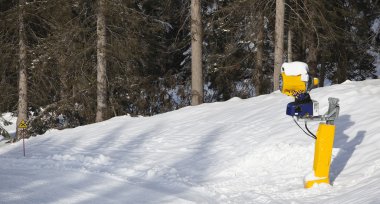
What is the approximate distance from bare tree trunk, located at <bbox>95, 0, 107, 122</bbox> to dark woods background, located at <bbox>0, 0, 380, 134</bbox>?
10.9 inches

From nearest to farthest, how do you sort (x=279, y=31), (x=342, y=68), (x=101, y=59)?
(x=279, y=31) → (x=101, y=59) → (x=342, y=68)

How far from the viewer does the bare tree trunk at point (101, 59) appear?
18.1 metres

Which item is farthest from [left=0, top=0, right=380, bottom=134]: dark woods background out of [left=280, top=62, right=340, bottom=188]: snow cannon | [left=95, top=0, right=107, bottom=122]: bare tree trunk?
[left=280, top=62, right=340, bottom=188]: snow cannon

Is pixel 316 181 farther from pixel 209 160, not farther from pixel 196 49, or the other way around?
pixel 196 49

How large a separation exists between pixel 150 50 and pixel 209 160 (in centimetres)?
1290

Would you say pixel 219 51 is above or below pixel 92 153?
above

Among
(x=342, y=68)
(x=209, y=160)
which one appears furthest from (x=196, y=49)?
(x=342, y=68)

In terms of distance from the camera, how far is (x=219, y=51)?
22625 millimetres

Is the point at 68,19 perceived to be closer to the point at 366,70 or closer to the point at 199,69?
the point at 199,69

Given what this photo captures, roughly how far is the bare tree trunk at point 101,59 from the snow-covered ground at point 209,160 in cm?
542

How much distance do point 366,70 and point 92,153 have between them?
57.9 ft

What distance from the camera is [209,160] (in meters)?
9.08

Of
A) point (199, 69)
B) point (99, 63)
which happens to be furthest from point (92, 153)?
point (99, 63)

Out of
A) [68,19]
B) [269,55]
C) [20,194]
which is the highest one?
[68,19]
